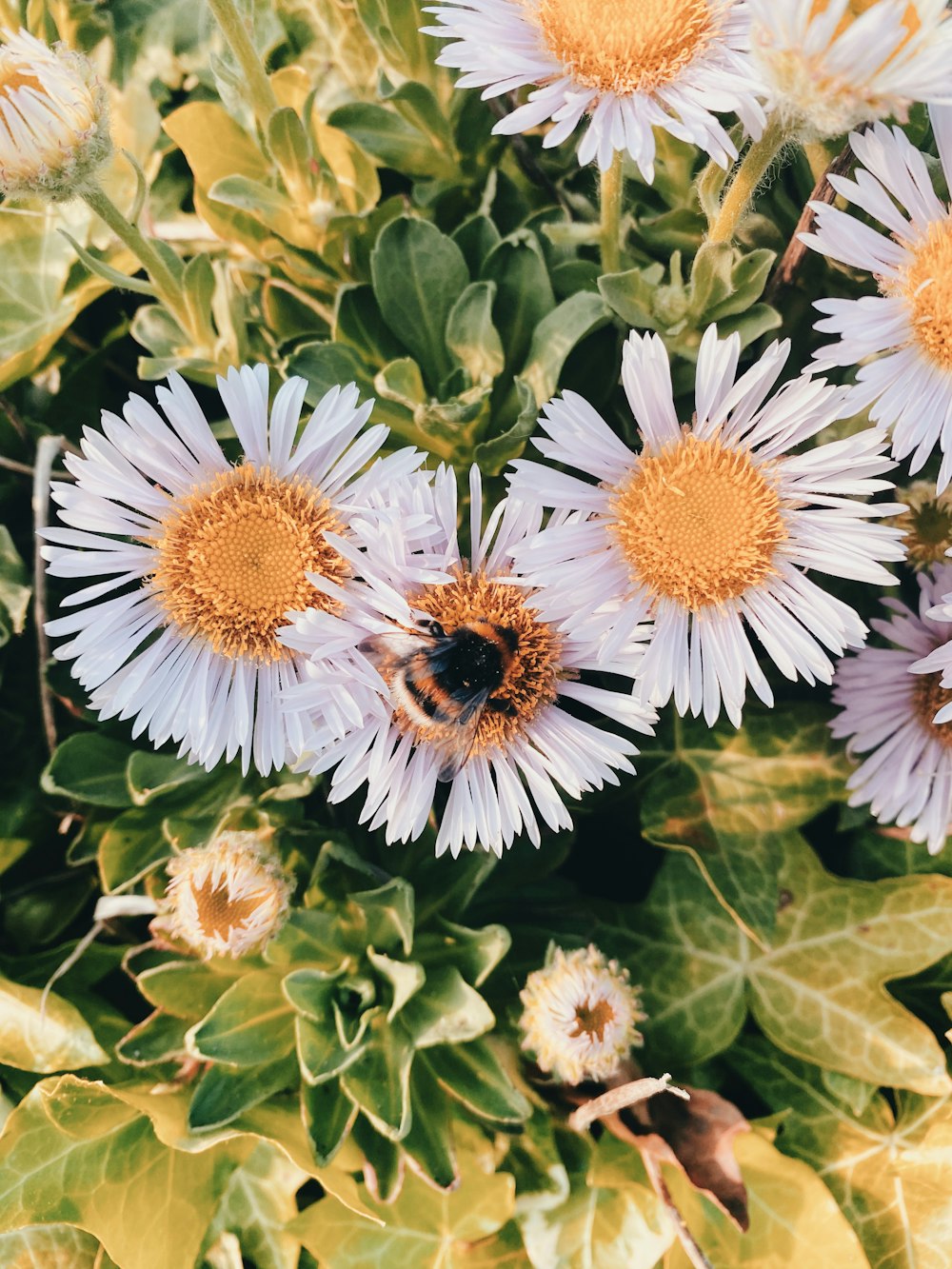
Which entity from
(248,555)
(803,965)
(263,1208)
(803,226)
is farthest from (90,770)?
(803,226)

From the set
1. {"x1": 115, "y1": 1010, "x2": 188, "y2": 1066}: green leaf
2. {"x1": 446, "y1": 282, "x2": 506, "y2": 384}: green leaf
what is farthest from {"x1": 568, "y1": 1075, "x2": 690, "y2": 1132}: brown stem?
{"x1": 446, "y1": 282, "x2": 506, "y2": 384}: green leaf

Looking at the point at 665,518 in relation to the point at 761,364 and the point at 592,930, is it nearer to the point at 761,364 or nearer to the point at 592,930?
the point at 761,364

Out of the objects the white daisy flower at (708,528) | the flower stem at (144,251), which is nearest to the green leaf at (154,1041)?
the white daisy flower at (708,528)

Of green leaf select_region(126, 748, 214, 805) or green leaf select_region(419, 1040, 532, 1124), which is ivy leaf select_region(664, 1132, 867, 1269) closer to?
green leaf select_region(419, 1040, 532, 1124)

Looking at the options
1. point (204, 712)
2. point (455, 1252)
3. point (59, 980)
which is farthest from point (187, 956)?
point (455, 1252)

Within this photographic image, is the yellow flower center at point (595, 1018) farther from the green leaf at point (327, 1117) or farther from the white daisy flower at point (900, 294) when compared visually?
the white daisy flower at point (900, 294)

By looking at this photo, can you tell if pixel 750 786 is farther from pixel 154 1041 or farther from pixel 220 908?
pixel 154 1041
